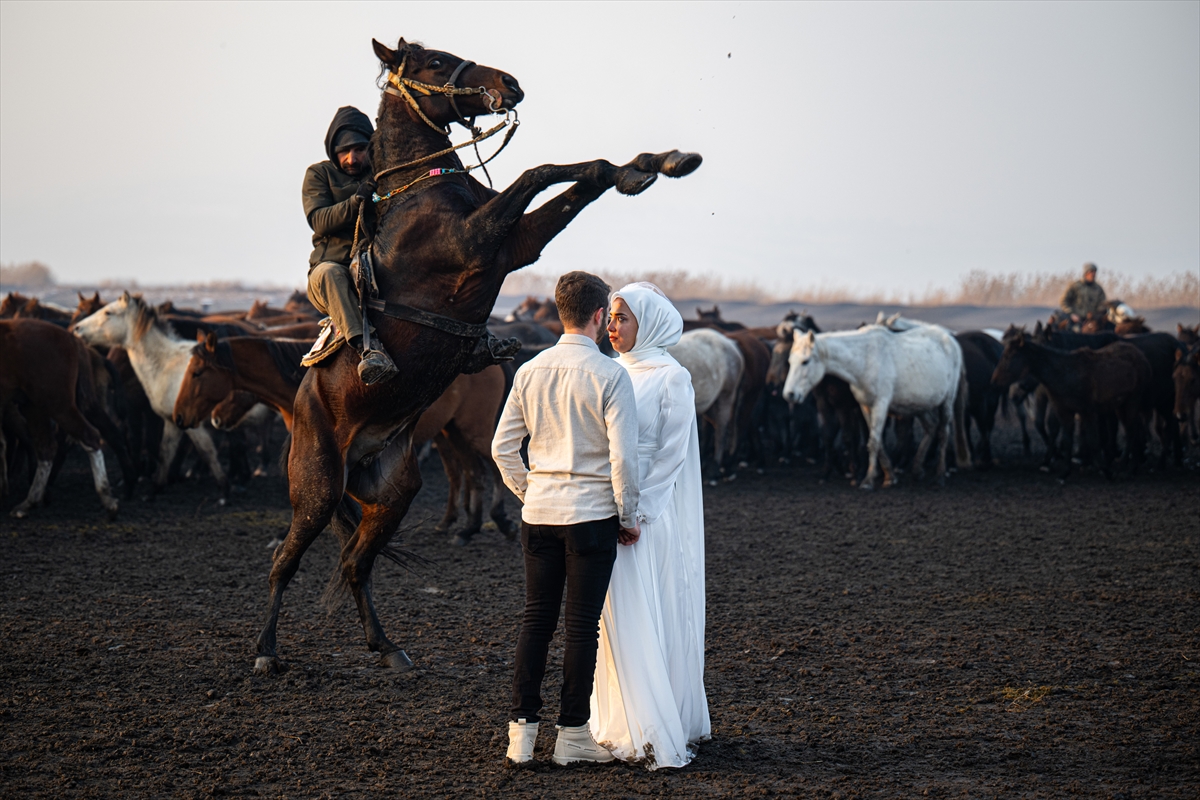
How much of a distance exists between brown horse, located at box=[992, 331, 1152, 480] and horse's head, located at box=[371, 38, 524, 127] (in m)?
11.8

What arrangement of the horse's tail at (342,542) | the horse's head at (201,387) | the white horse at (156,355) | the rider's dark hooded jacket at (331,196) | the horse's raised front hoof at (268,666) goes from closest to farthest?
the rider's dark hooded jacket at (331,196) → the horse's raised front hoof at (268,666) → the horse's tail at (342,542) → the horse's head at (201,387) → the white horse at (156,355)

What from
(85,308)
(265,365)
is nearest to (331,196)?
(265,365)

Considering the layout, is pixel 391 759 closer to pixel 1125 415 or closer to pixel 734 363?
pixel 734 363

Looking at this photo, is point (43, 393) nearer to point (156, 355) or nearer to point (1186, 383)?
point (156, 355)

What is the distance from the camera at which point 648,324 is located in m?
4.32

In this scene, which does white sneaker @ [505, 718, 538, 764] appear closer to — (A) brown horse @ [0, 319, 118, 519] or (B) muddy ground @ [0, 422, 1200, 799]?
(B) muddy ground @ [0, 422, 1200, 799]

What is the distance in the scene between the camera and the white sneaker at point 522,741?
13.6 ft

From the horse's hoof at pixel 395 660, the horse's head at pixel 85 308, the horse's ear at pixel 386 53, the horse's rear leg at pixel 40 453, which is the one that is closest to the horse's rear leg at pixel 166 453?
the horse's rear leg at pixel 40 453

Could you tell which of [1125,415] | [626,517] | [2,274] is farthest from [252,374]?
[2,274]

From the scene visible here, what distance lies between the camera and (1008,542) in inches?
386

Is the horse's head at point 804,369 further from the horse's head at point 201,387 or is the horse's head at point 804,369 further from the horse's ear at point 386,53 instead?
the horse's ear at point 386,53

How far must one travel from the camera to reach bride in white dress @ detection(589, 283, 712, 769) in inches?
161

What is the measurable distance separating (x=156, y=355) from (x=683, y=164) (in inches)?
397

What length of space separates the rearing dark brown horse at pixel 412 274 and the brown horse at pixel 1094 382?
37.7 feet
